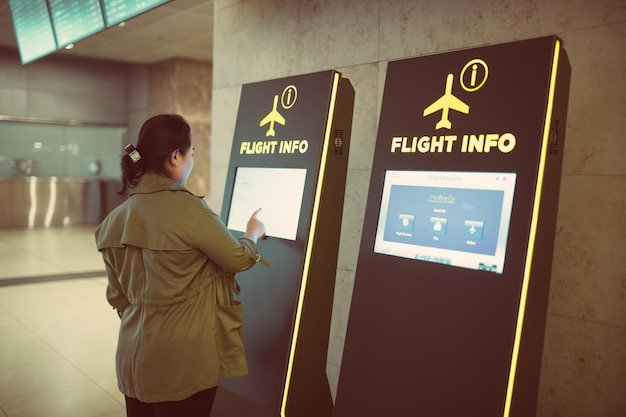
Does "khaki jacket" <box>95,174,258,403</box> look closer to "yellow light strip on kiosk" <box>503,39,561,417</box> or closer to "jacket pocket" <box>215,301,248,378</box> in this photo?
"jacket pocket" <box>215,301,248,378</box>

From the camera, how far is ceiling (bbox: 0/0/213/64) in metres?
6.89

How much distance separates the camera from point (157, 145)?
70.2 inches

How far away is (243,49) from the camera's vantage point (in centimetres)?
370

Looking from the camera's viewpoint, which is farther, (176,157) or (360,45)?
(360,45)

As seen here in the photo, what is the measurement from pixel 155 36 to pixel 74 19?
3684 millimetres

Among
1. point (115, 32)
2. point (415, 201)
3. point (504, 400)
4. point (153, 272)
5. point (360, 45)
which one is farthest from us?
point (115, 32)

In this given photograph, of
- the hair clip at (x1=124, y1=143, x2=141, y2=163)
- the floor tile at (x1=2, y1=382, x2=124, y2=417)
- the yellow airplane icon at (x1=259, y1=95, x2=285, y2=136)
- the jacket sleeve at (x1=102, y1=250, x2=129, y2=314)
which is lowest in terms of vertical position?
the floor tile at (x1=2, y1=382, x2=124, y2=417)

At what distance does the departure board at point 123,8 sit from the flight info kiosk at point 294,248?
5.92 feet

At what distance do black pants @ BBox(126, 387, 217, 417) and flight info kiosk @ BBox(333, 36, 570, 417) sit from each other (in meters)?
0.51

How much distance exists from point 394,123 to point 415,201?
0.32m

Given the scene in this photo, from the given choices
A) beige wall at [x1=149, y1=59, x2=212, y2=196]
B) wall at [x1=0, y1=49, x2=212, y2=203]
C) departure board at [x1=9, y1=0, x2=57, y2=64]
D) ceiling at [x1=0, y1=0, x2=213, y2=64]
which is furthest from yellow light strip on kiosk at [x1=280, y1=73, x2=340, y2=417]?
beige wall at [x1=149, y1=59, x2=212, y2=196]

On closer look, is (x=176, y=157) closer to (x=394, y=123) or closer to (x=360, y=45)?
(x=394, y=123)

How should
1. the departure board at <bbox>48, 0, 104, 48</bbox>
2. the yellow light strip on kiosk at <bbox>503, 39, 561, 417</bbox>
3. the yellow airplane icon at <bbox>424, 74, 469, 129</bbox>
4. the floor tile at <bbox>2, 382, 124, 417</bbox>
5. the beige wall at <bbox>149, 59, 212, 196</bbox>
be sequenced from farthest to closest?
1. the beige wall at <bbox>149, 59, 212, 196</bbox>
2. the departure board at <bbox>48, 0, 104, 48</bbox>
3. the floor tile at <bbox>2, 382, 124, 417</bbox>
4. the yellow airplane icon at <bbox>424, 74, 469, 129</bbox>
5. the yellow light strip on kiosk at <bbox>503, 39, 561, 417</bbox>

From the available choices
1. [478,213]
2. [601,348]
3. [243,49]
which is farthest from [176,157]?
[243,49]
